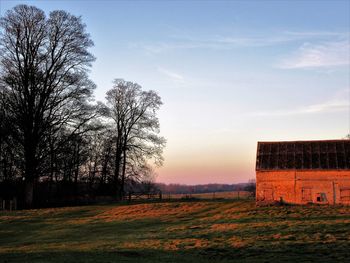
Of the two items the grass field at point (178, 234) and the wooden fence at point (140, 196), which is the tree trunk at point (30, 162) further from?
the wooden fence at point (140, 196)

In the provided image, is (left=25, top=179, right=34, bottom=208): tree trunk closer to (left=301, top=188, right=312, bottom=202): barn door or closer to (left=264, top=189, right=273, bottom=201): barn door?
(left=264, top=189, right=273, bottom=201): barn door

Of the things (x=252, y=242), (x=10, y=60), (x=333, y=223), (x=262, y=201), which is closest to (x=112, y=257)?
(x=252, y=242)

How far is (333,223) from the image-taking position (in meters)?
28.4

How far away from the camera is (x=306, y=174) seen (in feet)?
139

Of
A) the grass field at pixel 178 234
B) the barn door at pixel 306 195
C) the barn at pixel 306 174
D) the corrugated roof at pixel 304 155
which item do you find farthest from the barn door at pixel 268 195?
the barn door at pixel 306 195

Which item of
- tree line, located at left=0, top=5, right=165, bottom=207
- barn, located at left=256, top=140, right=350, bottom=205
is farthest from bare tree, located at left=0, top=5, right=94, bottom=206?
barn, located at left=256, top=140, right=350, bottom=205

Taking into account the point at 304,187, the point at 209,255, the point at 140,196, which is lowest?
the point at 209,255

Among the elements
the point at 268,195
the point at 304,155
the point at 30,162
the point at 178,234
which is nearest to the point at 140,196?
the point at 30,162

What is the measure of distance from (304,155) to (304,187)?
3704 millimetres

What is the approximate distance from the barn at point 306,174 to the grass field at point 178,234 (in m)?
3.29

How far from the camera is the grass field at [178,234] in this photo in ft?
65.5

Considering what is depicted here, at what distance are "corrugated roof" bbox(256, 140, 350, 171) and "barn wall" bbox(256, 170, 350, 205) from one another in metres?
0.60

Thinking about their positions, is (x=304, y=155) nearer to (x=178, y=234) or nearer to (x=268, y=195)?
(x=268, y=195)

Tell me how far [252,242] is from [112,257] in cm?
768
